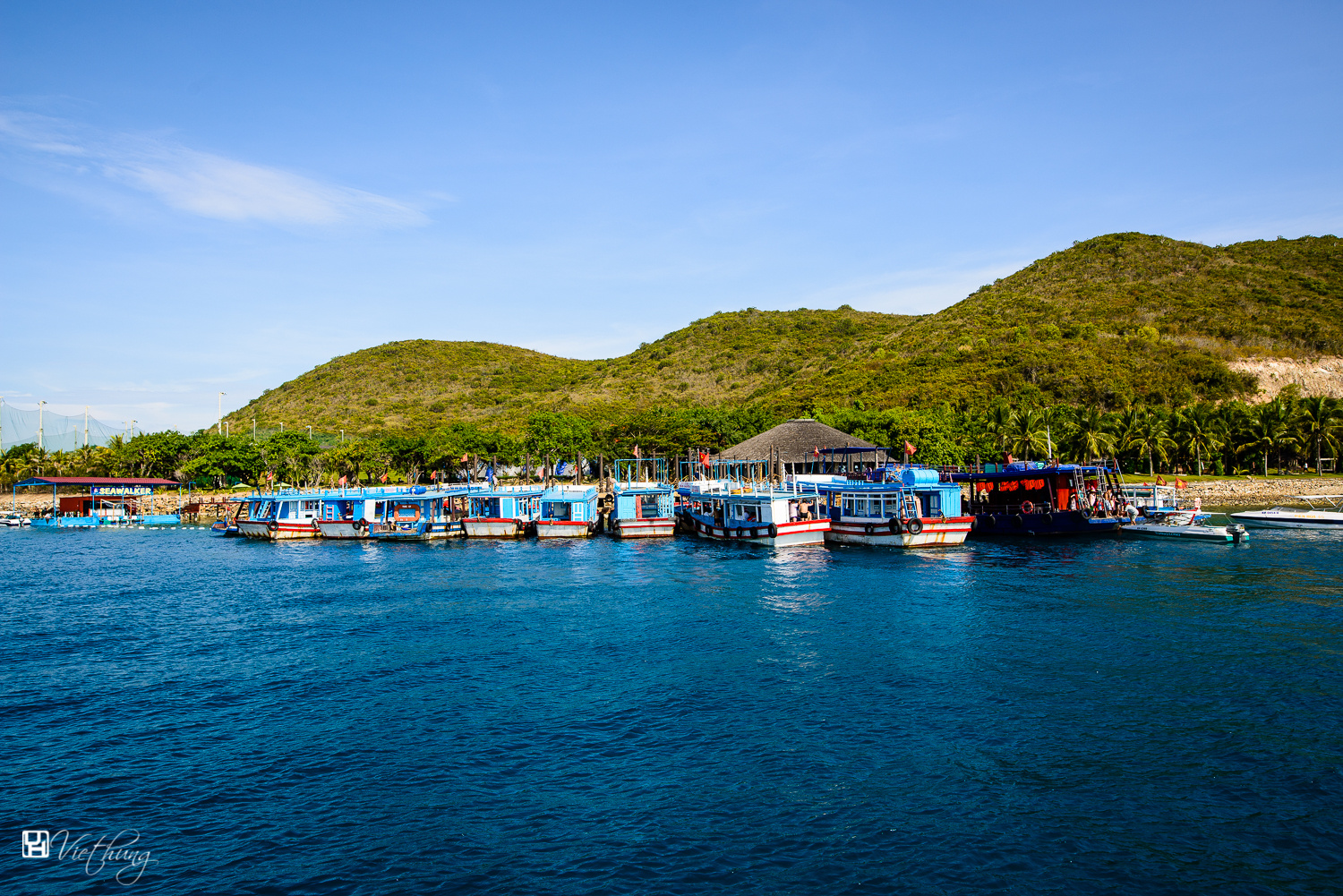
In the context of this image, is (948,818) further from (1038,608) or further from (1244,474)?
(1244,474)

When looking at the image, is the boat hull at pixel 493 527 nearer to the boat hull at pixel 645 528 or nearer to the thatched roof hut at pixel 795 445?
the boat hull at pixel 645 528

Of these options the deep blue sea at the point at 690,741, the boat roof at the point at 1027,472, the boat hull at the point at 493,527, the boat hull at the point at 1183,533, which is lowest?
the deep blue sea at the point at 690,741

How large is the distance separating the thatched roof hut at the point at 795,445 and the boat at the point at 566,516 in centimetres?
1955

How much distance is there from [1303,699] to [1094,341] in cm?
12020

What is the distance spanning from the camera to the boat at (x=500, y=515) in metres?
64.0

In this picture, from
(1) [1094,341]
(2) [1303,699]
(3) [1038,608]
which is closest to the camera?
(2) [1303,699]

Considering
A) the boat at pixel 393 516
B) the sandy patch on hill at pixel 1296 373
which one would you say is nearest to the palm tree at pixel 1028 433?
the sandy patch on hill at pixel 1296 373

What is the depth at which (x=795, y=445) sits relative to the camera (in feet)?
254

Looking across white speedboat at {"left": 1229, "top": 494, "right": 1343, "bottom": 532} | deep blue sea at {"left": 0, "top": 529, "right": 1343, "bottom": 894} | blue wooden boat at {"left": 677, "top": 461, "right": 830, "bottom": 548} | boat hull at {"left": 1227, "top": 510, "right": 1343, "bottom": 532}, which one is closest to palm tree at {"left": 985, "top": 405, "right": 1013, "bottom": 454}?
white speedboat at {"left": 1229, "top": 494, "right": 1343, "bottom": 532}

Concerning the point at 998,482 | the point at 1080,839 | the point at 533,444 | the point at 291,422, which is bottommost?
the point at 1080,839

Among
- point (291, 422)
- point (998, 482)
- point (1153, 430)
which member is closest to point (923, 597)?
point (998, 482)

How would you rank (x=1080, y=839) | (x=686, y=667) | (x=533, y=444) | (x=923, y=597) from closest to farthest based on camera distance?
(x=1080, y=839) < (x=686, y=667) < (x=923, y=597) < (x=533, y=444)

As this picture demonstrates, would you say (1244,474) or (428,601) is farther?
(1244,474)

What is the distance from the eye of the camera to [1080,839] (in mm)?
14391
